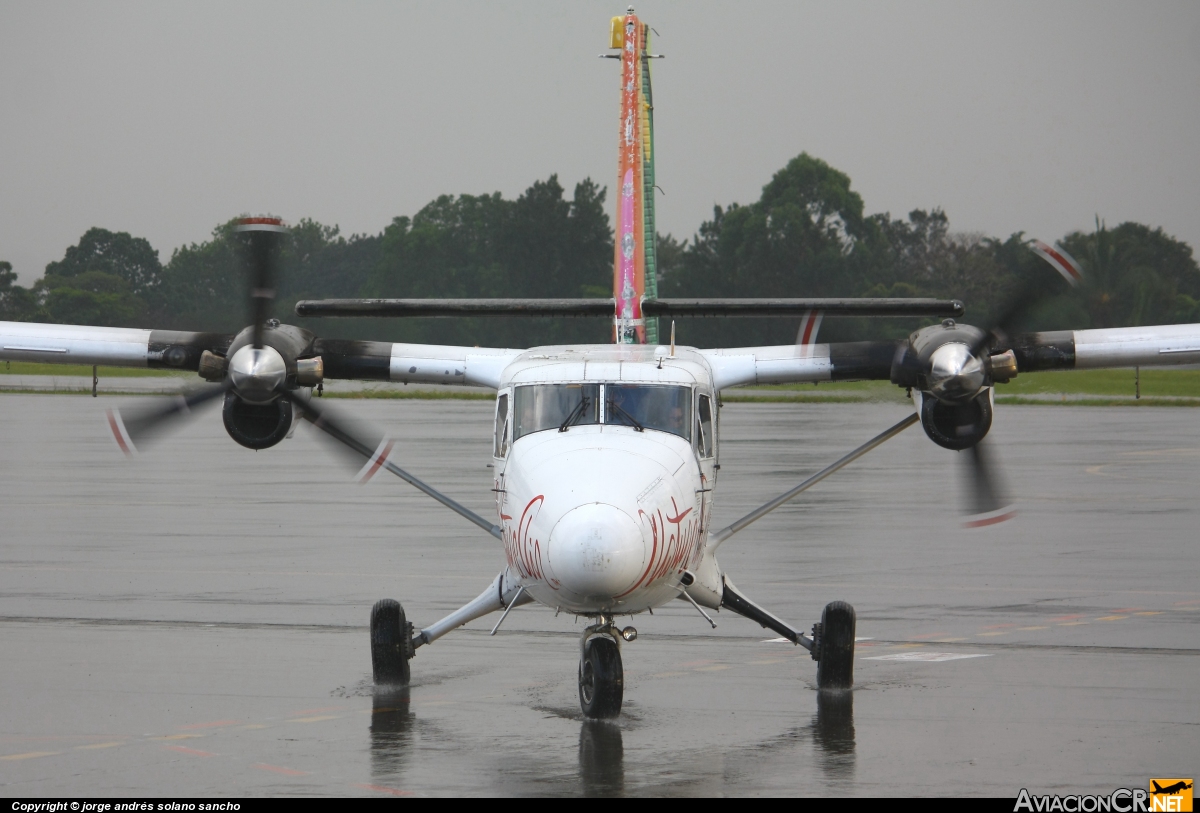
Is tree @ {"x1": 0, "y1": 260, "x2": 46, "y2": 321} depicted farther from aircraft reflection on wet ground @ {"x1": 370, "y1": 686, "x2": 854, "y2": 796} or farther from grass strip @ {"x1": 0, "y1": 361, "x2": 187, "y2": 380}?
aircraft reflection on wet ground @ {"x1": 370, "y1": 686, "x2": 854, "y2": 796}

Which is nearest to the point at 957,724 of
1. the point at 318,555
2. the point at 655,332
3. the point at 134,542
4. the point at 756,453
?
the point at 655,332

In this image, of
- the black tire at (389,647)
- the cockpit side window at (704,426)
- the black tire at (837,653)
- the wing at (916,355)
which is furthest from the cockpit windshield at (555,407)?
the black tire at (837,653)

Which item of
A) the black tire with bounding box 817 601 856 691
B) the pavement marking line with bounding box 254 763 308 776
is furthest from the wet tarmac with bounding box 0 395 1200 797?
the black tire with bounding box 817 601 856 691

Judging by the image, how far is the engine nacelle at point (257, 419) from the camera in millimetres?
12328

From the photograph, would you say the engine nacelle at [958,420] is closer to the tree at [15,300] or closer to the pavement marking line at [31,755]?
the pavement marking line at [31,755]

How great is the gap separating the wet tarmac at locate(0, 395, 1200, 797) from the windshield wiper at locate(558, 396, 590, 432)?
6.56ft

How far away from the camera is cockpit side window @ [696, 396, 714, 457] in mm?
10695

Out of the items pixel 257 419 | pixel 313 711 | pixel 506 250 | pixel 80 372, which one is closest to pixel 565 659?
pixel 313 711

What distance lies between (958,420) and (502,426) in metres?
3.74

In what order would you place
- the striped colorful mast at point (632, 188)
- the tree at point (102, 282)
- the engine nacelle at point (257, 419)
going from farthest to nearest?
the tree at point (102, 282)
the striped colorful mast at point (632, 188)
the engine nacelle at point (257, 419)

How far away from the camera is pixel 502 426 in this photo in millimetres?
10992

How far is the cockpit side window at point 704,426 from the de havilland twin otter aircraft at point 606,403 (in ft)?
0.08

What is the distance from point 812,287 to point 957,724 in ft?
216

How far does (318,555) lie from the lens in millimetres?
19125
